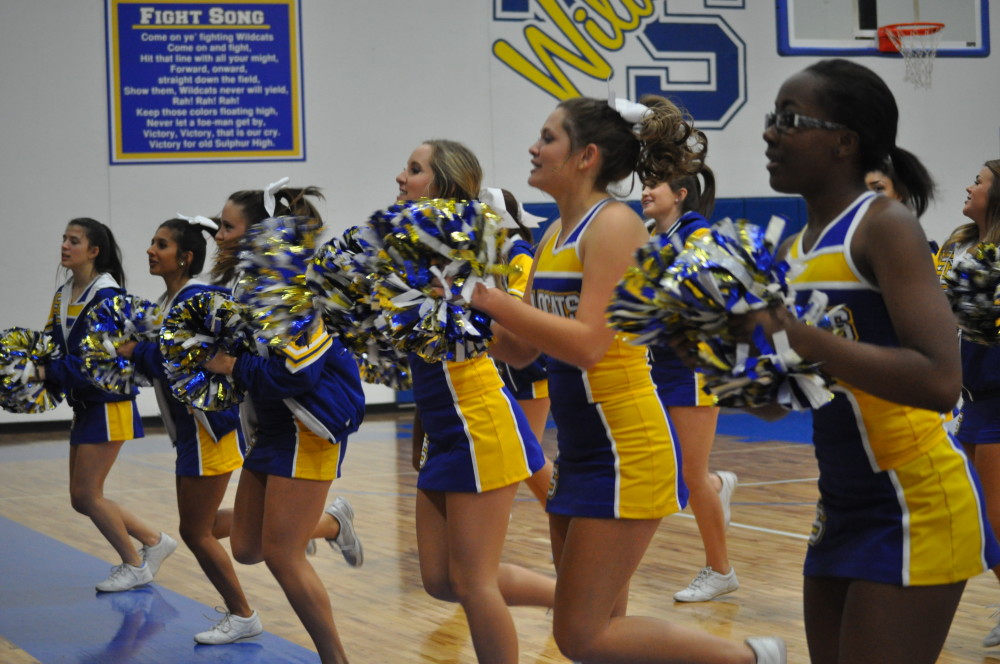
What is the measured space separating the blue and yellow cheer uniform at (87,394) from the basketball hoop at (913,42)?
9.11 metres

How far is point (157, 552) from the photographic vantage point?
15.9 feet

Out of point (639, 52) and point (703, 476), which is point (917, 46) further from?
point (703, 476)

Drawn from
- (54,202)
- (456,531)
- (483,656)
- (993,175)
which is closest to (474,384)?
(456,531)

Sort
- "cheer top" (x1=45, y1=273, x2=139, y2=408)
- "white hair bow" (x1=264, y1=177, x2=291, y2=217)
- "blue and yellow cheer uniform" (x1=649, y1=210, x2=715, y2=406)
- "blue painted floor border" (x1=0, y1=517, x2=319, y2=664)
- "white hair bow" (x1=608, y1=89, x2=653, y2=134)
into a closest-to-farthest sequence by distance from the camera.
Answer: "white hair bow" (x1=608, y1=89, x2=653, y2=134), "white hair bow" (x1=264, y1=177, x2=291, y2=217), "blue painted floor border" (x1=0, y1=517, x2=319, y2=664), "blue and yellow cheer uniform" (x1=649, y1=210, x2=715, y2=406), "cheer top" (x1=45, y1=273, x2=139, y2=408)

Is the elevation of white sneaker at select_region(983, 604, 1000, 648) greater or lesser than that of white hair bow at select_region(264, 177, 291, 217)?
lesser

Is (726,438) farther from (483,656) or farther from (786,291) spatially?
(786,291)

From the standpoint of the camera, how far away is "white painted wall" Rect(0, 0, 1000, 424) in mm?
10125

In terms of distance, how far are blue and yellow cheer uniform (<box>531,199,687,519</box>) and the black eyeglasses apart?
0.66 metres

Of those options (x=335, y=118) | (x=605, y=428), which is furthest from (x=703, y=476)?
(x=335, y=118)

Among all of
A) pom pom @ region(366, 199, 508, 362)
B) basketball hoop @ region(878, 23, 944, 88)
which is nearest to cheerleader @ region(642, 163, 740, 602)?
pom pom @ region(366, 199, 508, 362)

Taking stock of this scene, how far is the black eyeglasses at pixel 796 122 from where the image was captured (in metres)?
1.74

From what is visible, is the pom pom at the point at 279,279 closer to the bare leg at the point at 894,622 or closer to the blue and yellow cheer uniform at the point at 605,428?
the blue and yellow cheer uniform at the point at 605,428

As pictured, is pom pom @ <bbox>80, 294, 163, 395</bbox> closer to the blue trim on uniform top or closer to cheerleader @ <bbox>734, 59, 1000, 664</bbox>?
cheerleader @ <bbox>734, 59, 1000, 664</bbox>

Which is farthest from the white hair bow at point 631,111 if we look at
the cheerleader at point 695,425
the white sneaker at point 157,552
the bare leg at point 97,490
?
the white sneaker at point 157,552
